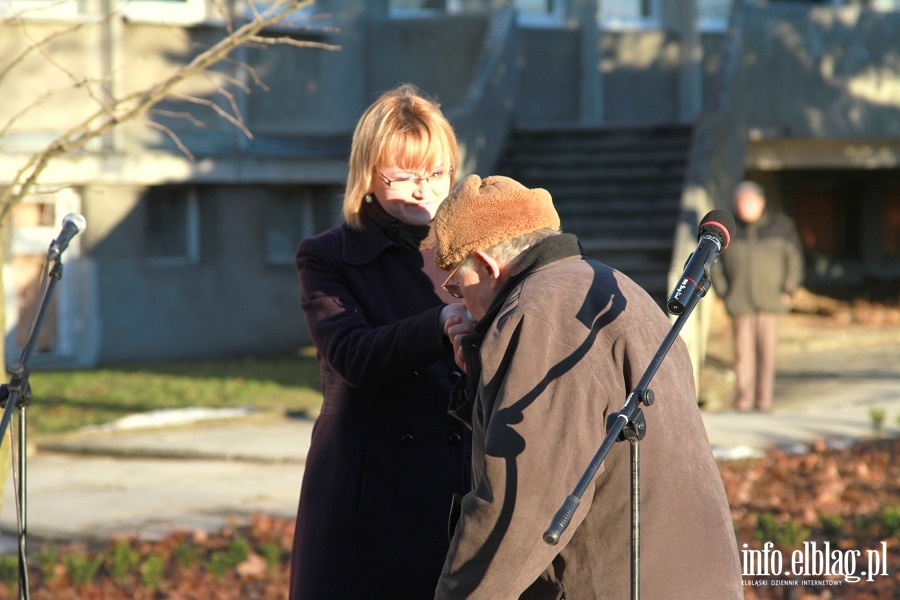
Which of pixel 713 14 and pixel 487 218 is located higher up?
pixel 713 14

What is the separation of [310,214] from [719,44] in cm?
663

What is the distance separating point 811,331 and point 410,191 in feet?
46.2

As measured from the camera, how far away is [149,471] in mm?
8945

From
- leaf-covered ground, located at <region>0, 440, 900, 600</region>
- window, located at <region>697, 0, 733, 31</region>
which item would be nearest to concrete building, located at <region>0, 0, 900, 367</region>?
window, located at <region>697, 0, 733, 31</region>

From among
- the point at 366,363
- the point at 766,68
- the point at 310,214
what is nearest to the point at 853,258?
the point at 766,68

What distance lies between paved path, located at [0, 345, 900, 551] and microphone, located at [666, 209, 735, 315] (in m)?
4.90

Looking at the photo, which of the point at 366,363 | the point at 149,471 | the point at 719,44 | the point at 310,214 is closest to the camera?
the point at 366,363

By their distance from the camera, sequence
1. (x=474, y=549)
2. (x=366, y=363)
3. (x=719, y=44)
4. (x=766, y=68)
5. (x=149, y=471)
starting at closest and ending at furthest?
(x=474, y=549) < (x=366, y=363) < (x=149, y=471) < (x=766, y=68) < (x=719, y=44)

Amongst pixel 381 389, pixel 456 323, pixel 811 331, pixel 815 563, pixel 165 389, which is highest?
pixel 456 323

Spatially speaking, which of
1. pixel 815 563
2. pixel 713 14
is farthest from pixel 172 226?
pixel 815 563

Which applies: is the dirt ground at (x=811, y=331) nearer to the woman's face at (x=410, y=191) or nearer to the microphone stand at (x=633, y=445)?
the woman's face at (x=410, y=191)

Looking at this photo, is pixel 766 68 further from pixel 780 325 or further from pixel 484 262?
pixel 484 262

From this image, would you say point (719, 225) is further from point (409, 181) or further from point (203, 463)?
point (203, 463)

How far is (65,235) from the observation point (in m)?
3.44
